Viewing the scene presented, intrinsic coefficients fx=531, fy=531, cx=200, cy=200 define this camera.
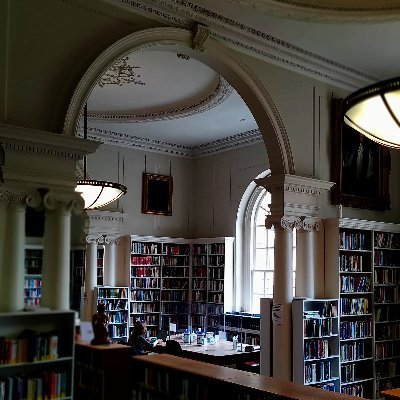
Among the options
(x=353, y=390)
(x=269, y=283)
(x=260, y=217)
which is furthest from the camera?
(x=260, y=217)

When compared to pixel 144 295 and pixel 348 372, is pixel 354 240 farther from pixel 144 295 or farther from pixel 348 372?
pixel 144 295

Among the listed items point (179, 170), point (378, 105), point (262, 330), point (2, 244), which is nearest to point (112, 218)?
point (179, 170)

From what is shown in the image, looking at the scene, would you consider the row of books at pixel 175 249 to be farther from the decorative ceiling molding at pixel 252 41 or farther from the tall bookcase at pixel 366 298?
the decorative ceiling molding at pixel 252 41

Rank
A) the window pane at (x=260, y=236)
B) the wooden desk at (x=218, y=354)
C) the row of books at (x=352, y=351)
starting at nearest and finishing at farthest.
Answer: the row of books at (x=352, y=351) → the wooden desk at (x=218, y=354) → the window pane at (x=260, y=236)

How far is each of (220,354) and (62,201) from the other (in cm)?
756

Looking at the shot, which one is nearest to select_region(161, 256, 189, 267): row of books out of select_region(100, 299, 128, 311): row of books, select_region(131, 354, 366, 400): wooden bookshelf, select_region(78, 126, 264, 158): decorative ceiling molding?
select_region(100, 299, 128, 311): row of books

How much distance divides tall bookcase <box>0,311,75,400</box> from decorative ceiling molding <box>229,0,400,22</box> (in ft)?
17.3

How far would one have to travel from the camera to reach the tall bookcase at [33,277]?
137 centimetres

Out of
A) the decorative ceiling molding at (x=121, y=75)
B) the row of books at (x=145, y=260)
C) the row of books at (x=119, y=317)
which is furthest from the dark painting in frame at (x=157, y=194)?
the decorative ceiling molding at (x=121, y=75)

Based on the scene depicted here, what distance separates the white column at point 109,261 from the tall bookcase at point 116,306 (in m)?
0.24

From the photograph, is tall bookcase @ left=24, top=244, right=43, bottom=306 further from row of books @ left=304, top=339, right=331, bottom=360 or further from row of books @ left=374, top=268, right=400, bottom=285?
row of books @ left=374, top=268, right=400, bottom=285

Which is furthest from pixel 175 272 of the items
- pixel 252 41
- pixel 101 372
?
pixel 101 372

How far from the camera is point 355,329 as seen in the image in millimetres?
7633

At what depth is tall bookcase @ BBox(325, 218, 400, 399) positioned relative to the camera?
24.4 feet
